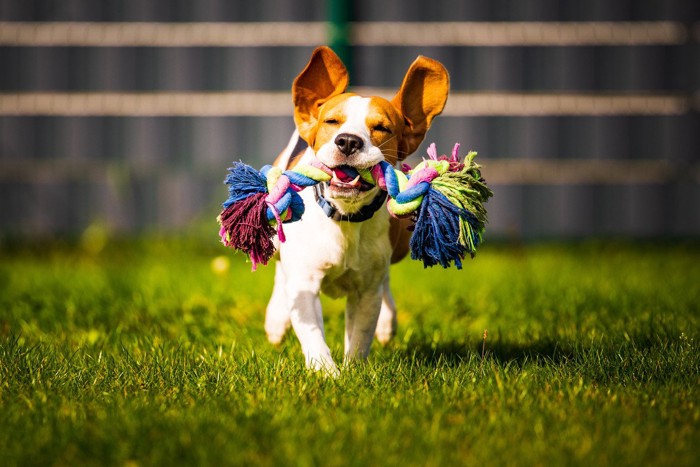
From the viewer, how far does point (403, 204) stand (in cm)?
322

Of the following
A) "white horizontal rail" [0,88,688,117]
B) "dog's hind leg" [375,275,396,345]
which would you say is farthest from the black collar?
"white horizontal rail" [0,88,688,117]

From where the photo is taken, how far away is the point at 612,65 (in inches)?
310

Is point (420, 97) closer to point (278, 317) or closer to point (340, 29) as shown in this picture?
point (278, 317)

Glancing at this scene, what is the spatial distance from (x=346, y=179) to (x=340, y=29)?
14.2ft

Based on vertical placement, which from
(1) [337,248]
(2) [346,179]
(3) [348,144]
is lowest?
(1) [337,248]

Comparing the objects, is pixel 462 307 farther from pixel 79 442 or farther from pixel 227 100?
pixel 227 100

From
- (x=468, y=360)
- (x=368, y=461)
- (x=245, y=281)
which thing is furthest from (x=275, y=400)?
(x=245, y=281)

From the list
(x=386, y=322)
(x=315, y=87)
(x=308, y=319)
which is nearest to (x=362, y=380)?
(x=308, y=319)

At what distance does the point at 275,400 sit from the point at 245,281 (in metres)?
2.90

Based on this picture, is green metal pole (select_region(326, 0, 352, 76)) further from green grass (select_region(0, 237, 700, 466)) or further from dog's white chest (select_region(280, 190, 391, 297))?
dog's white chest (select_region(280, 190, 391, 297))

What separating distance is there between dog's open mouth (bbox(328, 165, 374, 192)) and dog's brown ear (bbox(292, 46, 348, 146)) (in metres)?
0.35

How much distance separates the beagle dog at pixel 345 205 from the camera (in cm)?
330

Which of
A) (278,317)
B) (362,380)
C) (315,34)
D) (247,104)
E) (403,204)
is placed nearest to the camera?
(362,380)

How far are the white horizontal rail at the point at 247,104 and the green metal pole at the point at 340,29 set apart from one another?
769mm
